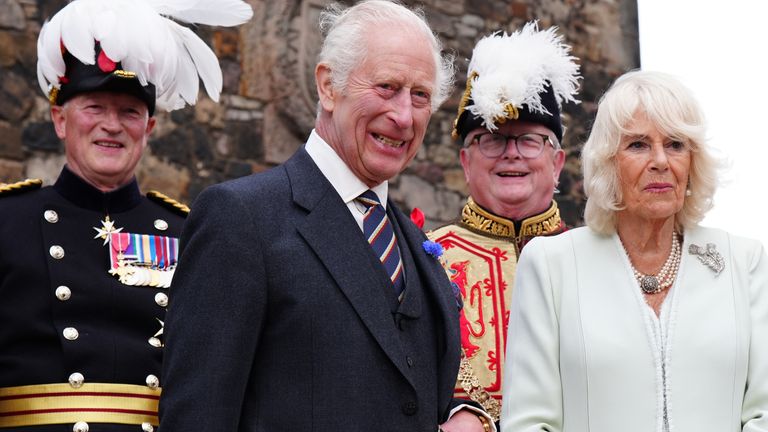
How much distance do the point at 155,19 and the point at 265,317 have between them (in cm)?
149

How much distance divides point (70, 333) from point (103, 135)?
0.67 metres

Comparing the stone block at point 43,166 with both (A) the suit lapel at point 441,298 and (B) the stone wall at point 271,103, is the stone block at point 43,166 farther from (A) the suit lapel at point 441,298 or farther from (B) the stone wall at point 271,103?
(A) the suit lapel at point 441,298

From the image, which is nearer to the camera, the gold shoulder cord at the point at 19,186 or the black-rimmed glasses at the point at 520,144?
the gold shoulder cord at the point at 19,186

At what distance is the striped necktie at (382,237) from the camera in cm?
334

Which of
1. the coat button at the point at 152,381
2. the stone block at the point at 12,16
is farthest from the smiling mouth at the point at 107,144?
the stone block at the point at 12,16

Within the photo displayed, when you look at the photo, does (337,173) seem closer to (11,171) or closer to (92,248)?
(92,248)

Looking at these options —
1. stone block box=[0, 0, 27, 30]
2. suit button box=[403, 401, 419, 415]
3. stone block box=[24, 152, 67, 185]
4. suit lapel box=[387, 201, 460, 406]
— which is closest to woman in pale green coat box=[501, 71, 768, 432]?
suit lapel box=[387, 201, 460, 406]

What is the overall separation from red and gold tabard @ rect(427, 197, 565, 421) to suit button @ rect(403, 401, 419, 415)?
3.80 ft

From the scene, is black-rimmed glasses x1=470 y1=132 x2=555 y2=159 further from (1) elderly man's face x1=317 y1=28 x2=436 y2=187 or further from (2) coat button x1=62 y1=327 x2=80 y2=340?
(2) coat button x1=62 y1=327 x2=80 y2=340

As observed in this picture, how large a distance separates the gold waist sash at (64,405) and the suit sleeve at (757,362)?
168 centimetres

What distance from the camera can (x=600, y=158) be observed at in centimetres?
364

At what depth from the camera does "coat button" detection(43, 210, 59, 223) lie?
4039mm

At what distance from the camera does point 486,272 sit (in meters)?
4.68

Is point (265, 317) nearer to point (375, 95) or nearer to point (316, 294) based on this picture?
point (316, 294)
